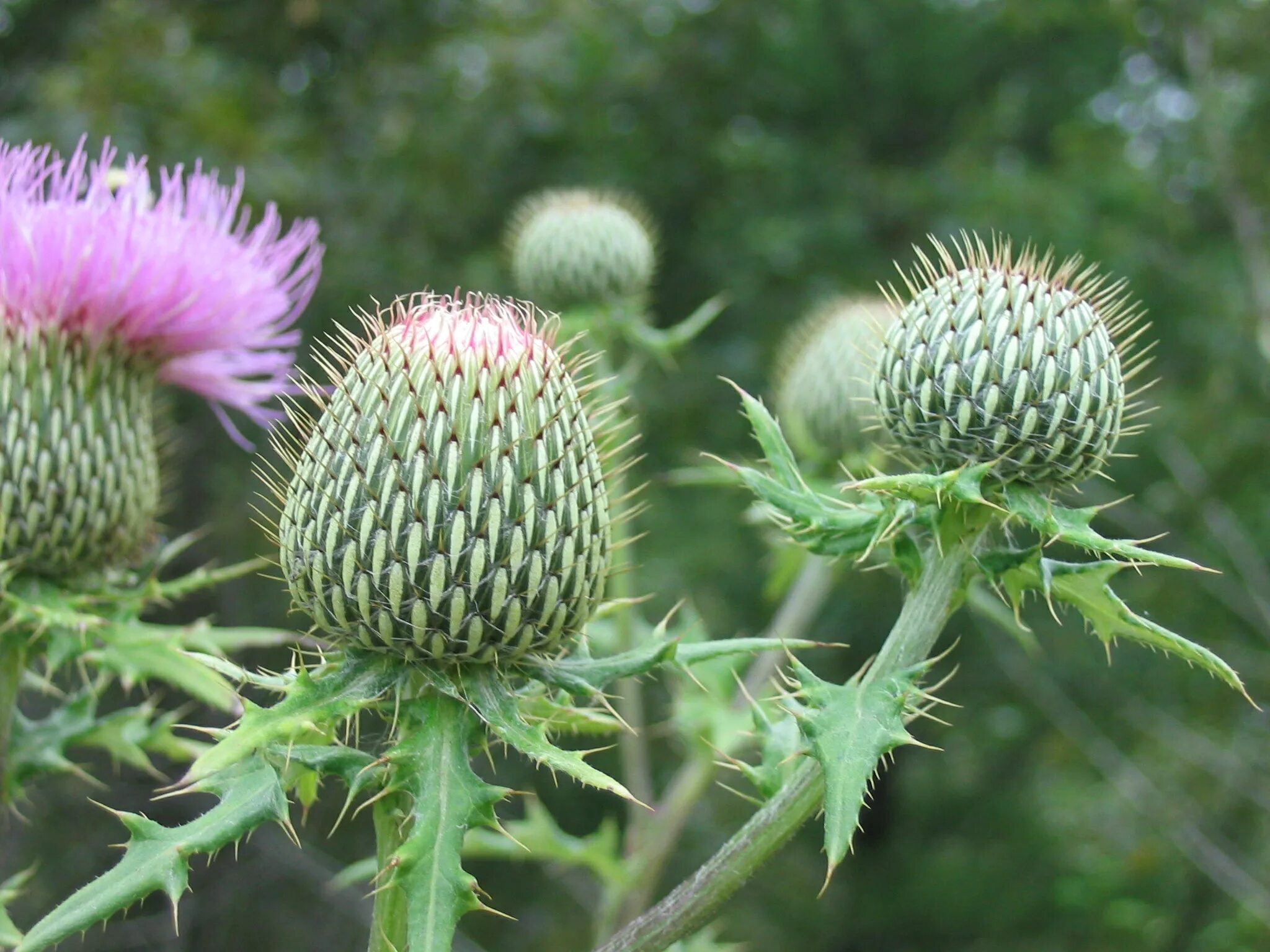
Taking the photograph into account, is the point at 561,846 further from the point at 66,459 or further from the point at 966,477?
the point at 966,477

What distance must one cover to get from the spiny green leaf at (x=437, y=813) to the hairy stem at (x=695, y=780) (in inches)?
78.7

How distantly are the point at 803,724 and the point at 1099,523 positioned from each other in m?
9.56

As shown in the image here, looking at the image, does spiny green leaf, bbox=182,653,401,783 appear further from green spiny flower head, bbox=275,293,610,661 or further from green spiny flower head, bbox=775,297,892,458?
green spiny flower head, bbox=775,297,892,458

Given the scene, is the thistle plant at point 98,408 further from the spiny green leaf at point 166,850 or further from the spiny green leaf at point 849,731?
the spiny green leaf at point 849,731

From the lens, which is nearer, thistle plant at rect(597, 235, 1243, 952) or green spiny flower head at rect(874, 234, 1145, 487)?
thistle plant at rect(597, 235, 1243, 952)

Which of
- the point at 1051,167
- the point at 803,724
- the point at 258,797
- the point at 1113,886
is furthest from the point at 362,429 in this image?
the point at 1051,167

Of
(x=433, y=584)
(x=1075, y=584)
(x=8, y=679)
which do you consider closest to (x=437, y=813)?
(x=433, y=584)

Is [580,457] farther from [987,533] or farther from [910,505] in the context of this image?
[987,533]

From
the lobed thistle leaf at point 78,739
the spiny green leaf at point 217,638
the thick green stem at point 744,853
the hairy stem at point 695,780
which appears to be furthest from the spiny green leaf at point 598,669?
the hairy stem at point 695,780

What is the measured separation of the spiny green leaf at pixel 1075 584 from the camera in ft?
8.23

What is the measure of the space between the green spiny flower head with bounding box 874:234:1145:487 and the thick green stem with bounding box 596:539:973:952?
46 centimetres

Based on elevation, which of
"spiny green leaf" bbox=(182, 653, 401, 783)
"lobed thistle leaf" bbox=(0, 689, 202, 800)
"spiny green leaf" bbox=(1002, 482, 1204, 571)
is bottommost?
"lobed thistle leaf" bbox=(0, 689, 202, 800)

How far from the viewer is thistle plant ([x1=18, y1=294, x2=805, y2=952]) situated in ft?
7.24

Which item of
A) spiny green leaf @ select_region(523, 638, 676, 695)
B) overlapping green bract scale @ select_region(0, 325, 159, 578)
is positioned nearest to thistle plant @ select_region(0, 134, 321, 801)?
overlapping green bract scale @ select_region(0, 325, 159, 578)
